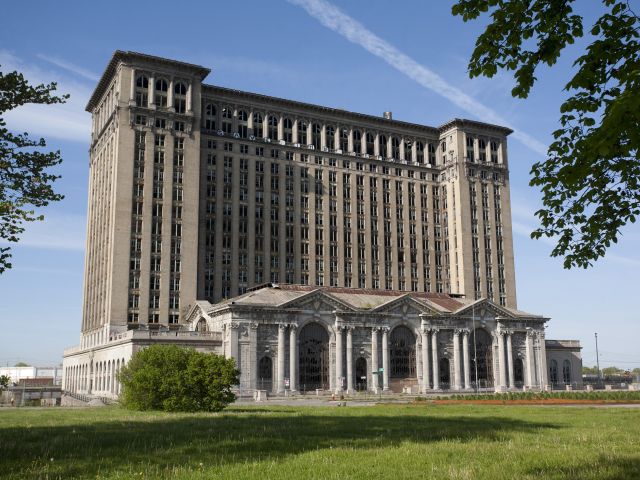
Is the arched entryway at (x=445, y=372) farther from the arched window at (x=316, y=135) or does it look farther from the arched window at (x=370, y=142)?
the arched window at (x=370, y=142)

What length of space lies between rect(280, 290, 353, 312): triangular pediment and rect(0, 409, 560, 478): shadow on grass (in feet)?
202

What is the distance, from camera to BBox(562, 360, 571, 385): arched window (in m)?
118

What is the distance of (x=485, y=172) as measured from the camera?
141000 millimetres

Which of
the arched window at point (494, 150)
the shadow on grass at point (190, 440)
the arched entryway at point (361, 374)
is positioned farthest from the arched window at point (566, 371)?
the shadow on grass at point (190, 440)

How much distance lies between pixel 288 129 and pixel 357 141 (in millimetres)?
15890

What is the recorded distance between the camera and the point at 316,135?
430 feet

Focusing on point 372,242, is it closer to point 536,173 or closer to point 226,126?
point 226,126

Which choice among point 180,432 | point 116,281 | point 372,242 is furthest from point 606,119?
point 372,242

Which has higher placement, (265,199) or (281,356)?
(265,199)

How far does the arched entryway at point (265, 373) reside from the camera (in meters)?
87.8

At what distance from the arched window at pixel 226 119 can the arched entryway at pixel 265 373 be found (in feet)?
165

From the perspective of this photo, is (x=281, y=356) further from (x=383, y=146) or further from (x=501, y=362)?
(x=383, y=146)

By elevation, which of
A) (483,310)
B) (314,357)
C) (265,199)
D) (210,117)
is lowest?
(314,357)

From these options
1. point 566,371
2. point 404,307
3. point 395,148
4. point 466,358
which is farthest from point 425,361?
point 395,148
